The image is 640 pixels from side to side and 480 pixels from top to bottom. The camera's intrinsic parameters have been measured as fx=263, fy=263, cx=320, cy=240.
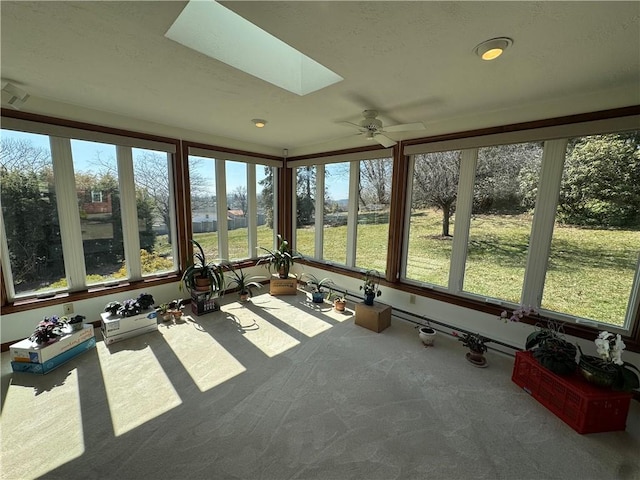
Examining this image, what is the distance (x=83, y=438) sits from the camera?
5.35 ft

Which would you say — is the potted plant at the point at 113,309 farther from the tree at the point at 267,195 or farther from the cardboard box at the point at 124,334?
the tree at the point at 267,195

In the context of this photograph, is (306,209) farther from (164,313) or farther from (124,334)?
(124,334)

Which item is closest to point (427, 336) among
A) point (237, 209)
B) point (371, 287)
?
point (371, 287)

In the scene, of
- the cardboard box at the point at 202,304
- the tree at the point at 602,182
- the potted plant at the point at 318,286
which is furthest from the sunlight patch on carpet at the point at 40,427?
the tree at the point at 602,182

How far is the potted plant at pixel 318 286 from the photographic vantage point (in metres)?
3.92

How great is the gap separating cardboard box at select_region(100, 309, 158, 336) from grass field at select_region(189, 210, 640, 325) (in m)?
1.31

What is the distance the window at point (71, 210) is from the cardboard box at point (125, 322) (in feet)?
2.13

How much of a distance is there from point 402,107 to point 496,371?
2.60 metres

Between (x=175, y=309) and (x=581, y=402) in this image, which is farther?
(x=175, y=309)

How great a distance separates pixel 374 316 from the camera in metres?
3.05

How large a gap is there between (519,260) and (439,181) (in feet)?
3.93

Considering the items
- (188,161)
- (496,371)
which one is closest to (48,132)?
(188,161)

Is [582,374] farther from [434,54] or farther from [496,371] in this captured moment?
[434,54]

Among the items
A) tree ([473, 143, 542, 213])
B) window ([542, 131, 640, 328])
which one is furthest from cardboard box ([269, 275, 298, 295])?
window ([542, 131, 640, 328])
